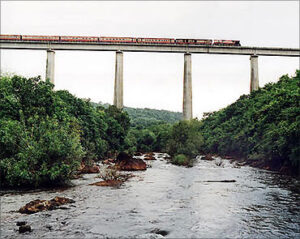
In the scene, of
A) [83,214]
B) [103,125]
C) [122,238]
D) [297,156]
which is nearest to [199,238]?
[122,238]

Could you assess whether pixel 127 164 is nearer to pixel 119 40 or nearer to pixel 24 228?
pixel 24 228

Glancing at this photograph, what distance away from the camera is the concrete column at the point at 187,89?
58594 mm

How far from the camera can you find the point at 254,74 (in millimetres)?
61562

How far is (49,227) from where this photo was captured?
41.7 ft

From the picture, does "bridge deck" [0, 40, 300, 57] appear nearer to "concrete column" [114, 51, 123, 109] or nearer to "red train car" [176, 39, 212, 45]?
"red train car" [176, 39, 212, 45]

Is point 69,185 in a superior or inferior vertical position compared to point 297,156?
inferior

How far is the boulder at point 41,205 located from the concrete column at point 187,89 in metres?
43.4

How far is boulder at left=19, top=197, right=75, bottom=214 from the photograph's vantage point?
1474 centimetres

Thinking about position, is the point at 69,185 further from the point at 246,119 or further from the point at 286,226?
the point at 246,119

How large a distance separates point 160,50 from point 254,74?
19.5 metres

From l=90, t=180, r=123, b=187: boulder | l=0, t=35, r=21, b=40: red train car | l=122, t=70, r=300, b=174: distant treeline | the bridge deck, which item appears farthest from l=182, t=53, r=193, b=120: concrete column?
l=90, t=180, r=123, b=187: boulder

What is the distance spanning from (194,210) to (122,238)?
547 cm

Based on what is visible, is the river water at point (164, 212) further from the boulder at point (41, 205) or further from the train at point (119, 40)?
the train at point (119, 40)

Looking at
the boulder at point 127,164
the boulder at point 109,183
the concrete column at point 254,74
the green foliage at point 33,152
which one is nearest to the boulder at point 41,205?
the green foliage at point 33,152
